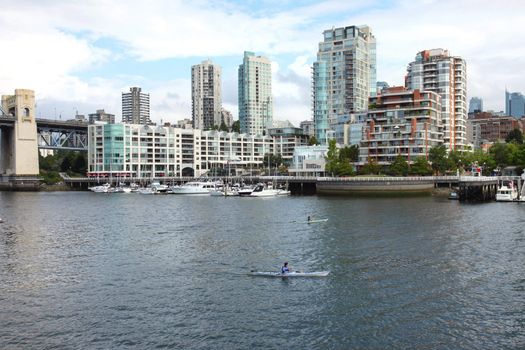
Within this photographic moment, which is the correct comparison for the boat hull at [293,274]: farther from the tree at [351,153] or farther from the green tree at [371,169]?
the tree at [351,153]

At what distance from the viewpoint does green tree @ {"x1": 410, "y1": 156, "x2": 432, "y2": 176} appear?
14000cm

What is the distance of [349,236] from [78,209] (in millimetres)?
60152

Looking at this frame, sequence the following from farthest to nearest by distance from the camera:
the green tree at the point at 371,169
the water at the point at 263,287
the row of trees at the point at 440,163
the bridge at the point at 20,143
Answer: the bridge at the point at 20,143 → the green tree at the point at 371,169 → the row of trees at the point at 440,163 → the water at the point at 263,287

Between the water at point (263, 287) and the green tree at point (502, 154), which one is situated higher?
the green tree at point (502, 154)

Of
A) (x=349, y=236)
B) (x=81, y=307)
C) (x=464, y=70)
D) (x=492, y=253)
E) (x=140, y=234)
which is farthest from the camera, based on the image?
(x=464, y=70)

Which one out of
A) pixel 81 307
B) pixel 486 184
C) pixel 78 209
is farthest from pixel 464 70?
pixel 81 307

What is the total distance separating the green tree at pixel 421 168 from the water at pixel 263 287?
226 feet

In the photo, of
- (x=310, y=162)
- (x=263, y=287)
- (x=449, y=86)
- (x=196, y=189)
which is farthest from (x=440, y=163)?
(x=263, y=287)

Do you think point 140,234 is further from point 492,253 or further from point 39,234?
point 492,253

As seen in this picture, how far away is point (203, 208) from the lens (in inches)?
3925

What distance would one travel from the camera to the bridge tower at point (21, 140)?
188 meters

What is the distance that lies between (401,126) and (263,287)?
124608mm

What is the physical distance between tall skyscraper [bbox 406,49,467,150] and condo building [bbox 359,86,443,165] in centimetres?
1684

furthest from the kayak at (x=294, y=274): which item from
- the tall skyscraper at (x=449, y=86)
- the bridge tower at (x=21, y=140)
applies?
the bridge tower at (x=21, y=140)
